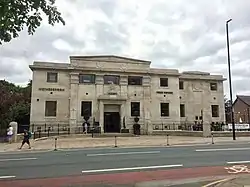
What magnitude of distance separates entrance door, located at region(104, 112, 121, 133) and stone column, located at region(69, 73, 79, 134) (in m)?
4.20

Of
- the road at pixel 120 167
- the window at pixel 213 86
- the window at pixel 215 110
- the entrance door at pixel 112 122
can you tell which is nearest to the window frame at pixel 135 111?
the entrance door at pixel 112 122

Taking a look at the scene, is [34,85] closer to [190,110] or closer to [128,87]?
[128,87]

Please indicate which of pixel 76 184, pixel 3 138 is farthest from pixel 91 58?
pixel 76 184

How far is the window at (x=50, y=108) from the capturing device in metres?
39.7

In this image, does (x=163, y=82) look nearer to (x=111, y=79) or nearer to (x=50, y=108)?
(x=111, y=79)

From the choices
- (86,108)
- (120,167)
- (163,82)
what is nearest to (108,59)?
(86,108)

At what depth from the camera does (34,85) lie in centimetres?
3931

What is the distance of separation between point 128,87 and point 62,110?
9440mm

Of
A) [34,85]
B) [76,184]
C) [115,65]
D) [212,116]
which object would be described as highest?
[115,65]

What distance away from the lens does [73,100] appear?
1582 inches

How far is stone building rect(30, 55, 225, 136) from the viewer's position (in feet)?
130

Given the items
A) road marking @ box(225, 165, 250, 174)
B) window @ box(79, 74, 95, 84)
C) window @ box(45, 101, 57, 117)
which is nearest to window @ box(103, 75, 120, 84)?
window @ box(79, 74, 95, 84)

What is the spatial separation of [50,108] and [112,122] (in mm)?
8449

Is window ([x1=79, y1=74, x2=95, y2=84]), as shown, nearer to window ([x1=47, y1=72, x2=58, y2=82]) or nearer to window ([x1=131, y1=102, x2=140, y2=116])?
window ([x1=47, y1=72, x2=58, y2=82])
